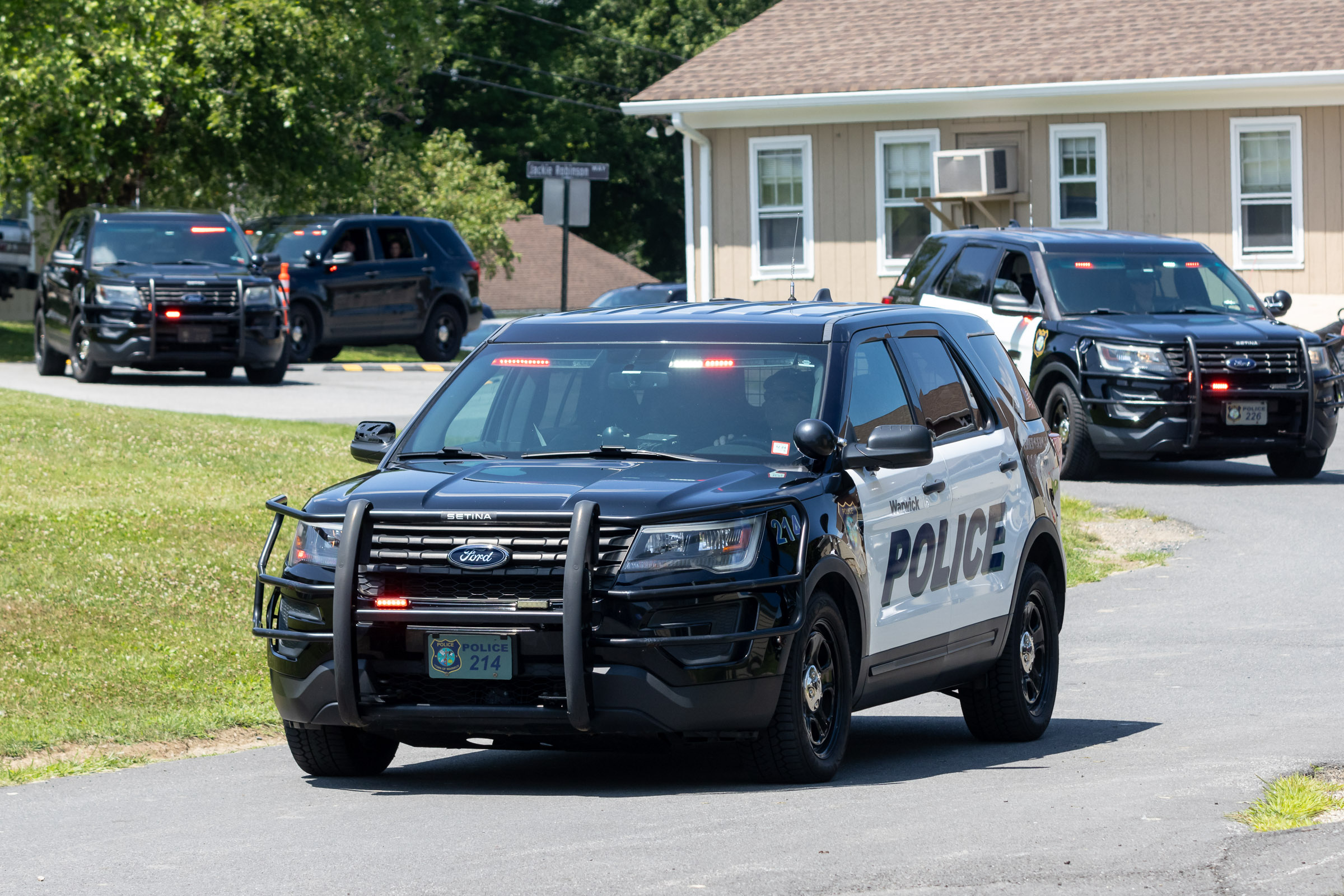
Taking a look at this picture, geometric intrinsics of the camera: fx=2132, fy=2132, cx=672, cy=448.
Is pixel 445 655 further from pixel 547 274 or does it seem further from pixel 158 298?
pixel 547 274

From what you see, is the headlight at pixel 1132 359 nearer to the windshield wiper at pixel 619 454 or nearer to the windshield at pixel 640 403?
the windshield at pixel 640 403

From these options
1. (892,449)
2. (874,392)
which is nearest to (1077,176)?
(874,392)

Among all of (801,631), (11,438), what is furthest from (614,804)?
(11,438)

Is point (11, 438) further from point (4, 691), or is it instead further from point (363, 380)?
point (363, 380)

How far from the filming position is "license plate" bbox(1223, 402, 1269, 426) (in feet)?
58.3

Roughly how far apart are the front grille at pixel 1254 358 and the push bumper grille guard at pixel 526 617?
1132 cm

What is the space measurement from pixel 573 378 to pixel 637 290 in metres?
39.0

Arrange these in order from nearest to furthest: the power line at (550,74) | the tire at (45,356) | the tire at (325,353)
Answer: the tire at (45,356), the tire at (325,353), the power line at (550,74)

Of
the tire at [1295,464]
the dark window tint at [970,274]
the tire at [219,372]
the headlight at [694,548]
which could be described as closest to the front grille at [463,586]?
the headlight at [694,548]

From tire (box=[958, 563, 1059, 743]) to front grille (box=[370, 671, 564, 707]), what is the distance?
2478mm

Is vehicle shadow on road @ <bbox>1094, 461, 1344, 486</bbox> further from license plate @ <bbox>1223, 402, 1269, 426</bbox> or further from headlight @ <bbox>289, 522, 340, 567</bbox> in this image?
headlight @ <bbox>289, 522, 340, 567</bbox>

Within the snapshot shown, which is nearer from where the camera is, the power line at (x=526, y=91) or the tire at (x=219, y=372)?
the tire at (x=219, y=372)

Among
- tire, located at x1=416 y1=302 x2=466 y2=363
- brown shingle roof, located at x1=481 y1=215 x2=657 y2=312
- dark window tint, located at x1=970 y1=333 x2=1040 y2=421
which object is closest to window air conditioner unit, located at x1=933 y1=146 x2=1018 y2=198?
tire, located at x1=416 y1=302 x2=466 y2=363

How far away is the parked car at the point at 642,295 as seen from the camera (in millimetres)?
44719
